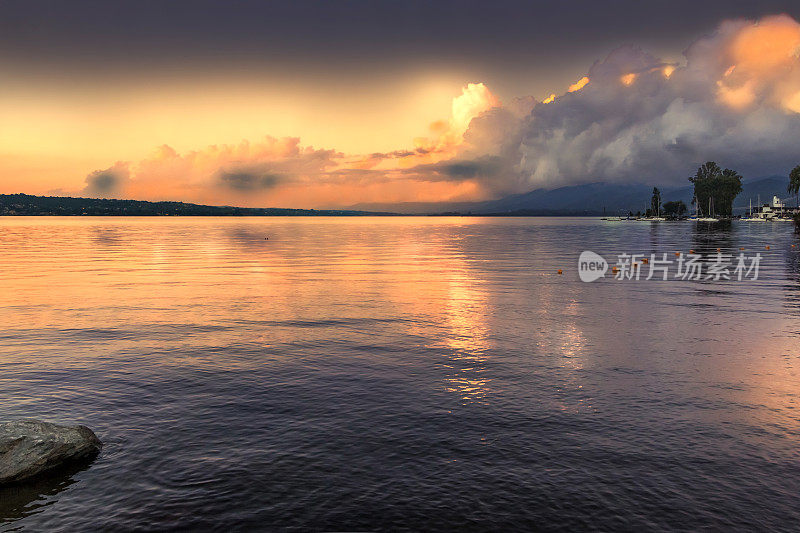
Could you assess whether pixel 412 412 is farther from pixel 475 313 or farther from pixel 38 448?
pixel 475 313

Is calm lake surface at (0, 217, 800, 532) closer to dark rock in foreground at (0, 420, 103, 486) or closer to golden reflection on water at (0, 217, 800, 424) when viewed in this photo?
golden reflection on water at (0, 217, 800, 424)

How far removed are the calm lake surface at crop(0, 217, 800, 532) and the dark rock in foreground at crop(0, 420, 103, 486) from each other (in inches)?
21.5

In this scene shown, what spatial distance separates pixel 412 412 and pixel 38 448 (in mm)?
Result: 11512

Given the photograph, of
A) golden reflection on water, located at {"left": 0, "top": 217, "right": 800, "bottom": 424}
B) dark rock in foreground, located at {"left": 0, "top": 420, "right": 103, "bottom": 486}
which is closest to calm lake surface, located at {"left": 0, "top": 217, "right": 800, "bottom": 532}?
golden reflection on water, located at {"left": 0, "top": 217, "right": 800, "bottom": 424}

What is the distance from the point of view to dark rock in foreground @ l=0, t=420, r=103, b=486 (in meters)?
15.8

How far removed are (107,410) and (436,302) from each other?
1154 inches

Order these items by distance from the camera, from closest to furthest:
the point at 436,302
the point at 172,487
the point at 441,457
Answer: the point at 172,487 < the point at 441,457 < the point at 436,302

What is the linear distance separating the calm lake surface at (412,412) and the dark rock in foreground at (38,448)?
545 millimetres

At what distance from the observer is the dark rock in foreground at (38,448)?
51.9 ft

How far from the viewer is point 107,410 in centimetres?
2111

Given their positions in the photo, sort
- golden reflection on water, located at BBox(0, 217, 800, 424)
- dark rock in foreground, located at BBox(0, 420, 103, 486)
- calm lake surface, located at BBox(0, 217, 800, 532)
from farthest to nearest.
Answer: golden reflection on water, located at BBox(0, 217, 800, 424), dark rock in foreground, located at BBox(0, 420, 103, 486), calm lake surface, located at BBox(0, 217, 800, 532)

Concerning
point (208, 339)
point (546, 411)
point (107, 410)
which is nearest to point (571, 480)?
point (546, 411)

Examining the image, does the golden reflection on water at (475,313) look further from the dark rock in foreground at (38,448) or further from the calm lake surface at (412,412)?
the dark rock in foreground at (38,448)

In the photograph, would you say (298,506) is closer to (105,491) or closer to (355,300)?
(105,491)
